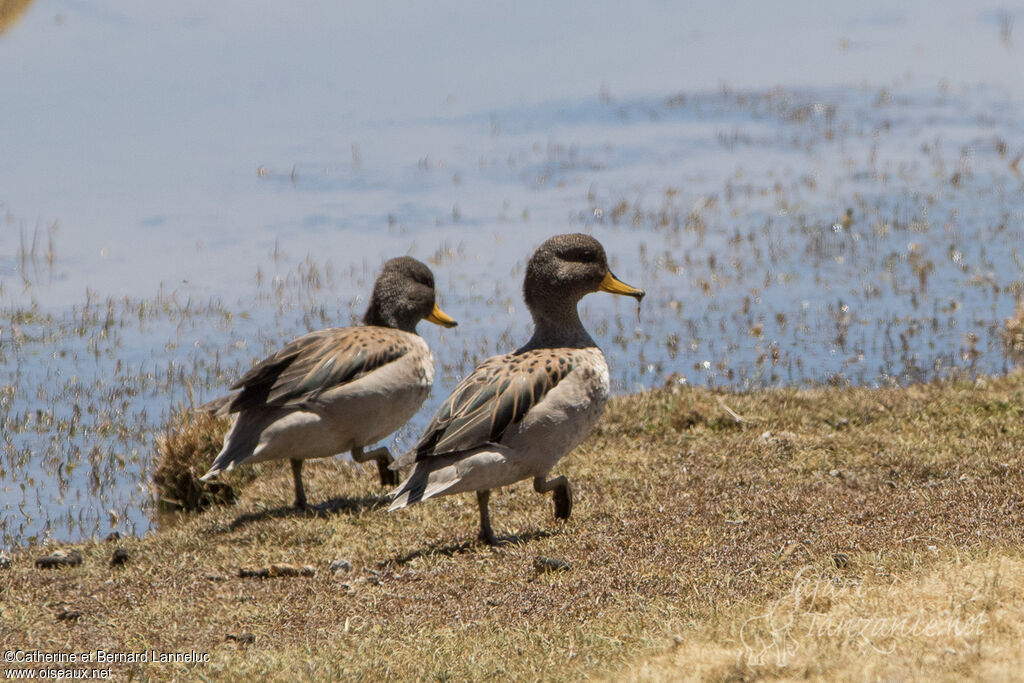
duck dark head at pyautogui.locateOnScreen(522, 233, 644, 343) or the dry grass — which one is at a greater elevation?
duck dark head at pyautogui.locateOnScreen(522, 233, 644, 343)

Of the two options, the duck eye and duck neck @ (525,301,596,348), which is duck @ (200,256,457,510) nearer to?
duck neck @ (525,301,596,348)

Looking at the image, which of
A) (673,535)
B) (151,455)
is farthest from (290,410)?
(151,455)

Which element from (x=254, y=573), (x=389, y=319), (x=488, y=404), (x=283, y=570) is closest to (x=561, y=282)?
(x=488, y=404)

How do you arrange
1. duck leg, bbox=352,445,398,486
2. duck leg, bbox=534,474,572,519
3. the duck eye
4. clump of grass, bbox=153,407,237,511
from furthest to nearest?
clump of grass, bbox=153,407,237,511
duck leg, bbox=352,445,398,486
the duck eye
duck leg, bbox=534,474,572,519

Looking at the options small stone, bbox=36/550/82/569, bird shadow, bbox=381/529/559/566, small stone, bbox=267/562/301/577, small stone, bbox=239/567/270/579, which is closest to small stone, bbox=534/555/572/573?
bird shadow, bbox=381/529/559/566

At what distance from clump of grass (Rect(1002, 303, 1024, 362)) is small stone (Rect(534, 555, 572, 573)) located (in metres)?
11.7

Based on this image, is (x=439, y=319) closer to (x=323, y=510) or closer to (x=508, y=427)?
(x=323, y=510)

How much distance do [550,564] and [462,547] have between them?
3.51ft

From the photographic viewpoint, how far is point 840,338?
61.4 feet

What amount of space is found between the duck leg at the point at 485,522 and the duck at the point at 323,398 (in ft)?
5.71

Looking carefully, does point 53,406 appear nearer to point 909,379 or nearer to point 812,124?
point 909,379

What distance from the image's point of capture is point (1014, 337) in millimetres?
18016

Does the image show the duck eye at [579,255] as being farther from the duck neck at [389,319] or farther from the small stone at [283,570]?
the small stone at [283,570]

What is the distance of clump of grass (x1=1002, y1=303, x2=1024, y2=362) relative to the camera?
58.1ft
